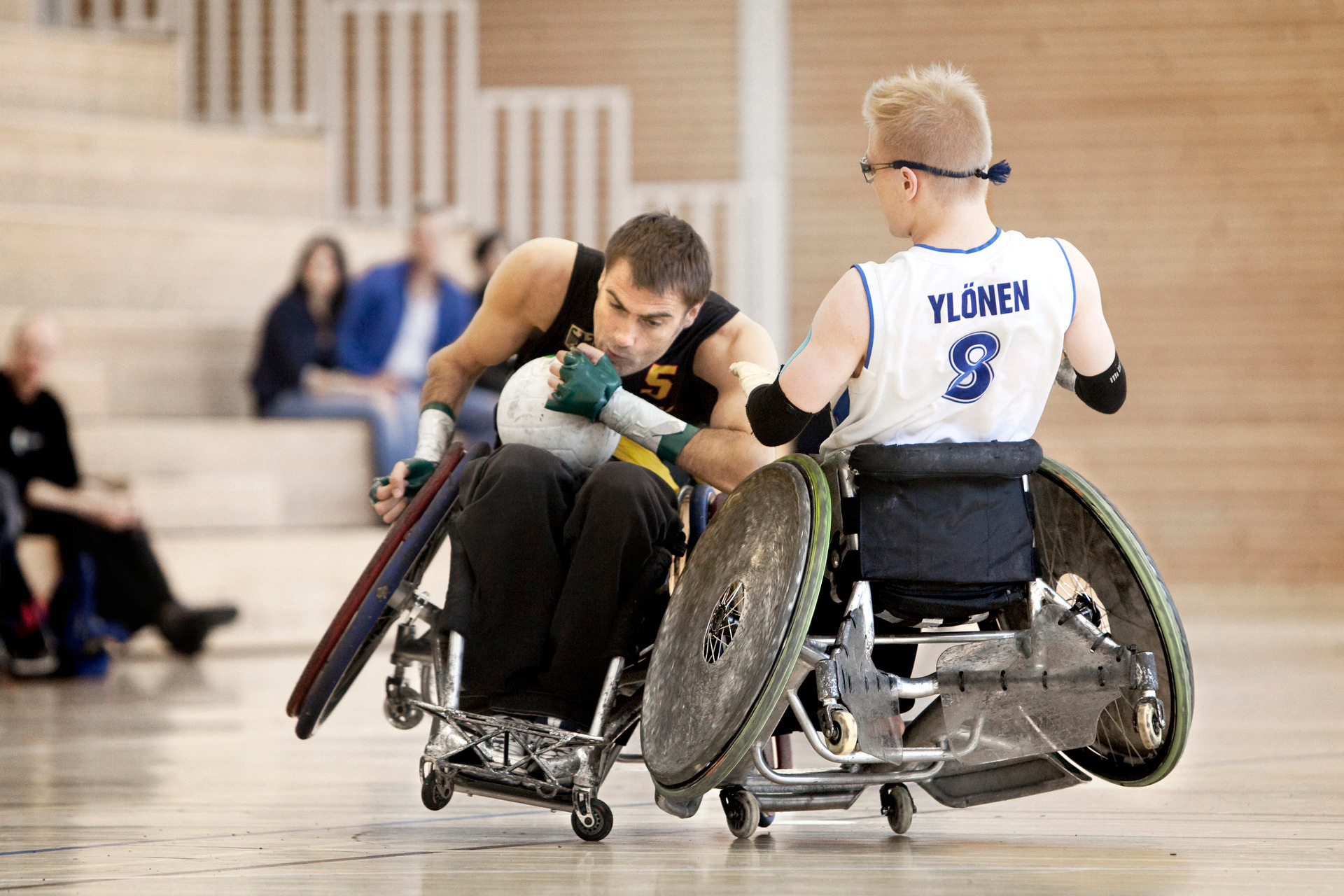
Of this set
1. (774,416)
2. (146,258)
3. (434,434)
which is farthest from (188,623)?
(774,416)

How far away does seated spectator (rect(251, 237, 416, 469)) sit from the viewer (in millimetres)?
7109

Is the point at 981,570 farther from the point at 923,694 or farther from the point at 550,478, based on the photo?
the point at 550,478

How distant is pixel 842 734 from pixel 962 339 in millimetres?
573

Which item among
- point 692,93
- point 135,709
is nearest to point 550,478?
point 135,709

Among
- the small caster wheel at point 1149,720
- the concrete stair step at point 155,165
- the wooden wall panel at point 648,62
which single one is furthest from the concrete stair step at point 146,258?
the small caster wheel at point 1149,720

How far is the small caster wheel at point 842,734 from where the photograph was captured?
2.10 m

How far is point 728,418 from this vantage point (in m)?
2.65

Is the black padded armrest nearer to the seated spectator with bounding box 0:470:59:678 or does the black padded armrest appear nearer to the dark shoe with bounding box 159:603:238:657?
the seated spectator with bounding box 0:470:59:678

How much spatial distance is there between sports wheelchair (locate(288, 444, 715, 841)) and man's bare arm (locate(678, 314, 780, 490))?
142 millimetres

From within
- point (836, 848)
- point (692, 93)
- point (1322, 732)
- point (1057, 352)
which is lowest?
point (1322, 732)

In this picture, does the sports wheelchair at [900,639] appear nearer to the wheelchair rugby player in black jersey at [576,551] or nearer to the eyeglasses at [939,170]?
the wheelchair rugby player in black jersey at [576,551]

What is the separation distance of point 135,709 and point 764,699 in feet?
9.70

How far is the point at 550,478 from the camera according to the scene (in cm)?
245

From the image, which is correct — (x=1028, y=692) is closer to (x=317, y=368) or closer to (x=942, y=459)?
(x=942, y=459)
